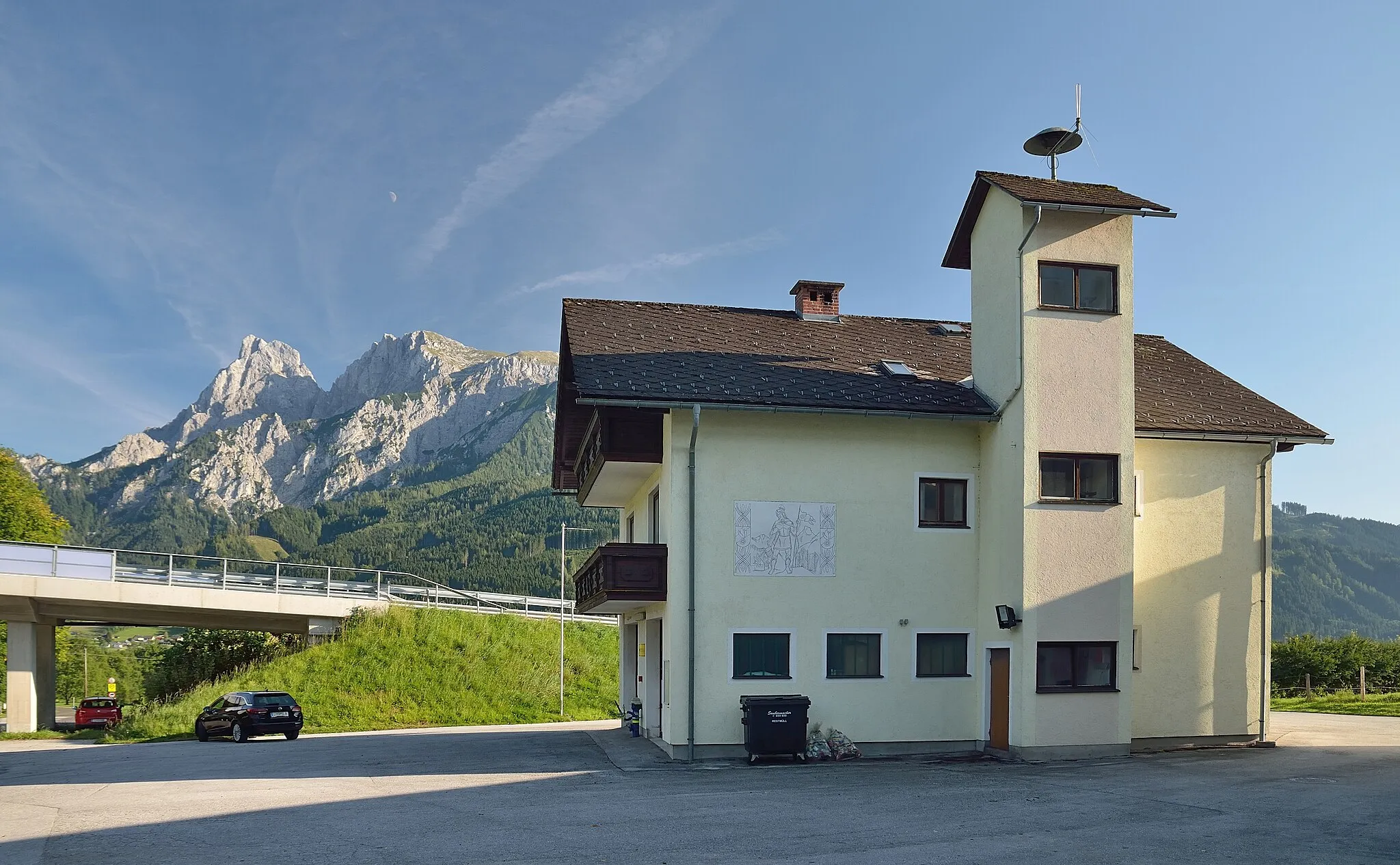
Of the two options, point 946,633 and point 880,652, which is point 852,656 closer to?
point 880,652

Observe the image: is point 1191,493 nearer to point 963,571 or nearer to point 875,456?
point 963,571

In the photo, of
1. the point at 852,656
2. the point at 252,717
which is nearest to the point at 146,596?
the point at 252,717

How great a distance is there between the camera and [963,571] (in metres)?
21.3

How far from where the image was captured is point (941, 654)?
21.0 m

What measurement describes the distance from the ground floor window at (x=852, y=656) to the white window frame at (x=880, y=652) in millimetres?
29

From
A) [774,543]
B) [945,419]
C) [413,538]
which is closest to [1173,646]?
[945,419]

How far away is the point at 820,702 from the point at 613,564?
4.57m

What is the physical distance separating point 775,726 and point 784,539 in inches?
135

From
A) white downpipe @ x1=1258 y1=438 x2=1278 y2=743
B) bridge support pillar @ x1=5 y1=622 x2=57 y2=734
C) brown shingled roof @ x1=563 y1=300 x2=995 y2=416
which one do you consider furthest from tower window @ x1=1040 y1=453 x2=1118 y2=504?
bridge support pillar @ x1=5 y1=622 x2=57 y2=734

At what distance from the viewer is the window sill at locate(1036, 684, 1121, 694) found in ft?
63.0

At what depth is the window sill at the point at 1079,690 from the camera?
19203mm

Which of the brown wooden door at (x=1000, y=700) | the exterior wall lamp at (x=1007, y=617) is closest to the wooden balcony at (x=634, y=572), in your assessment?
the exterior wall lamp at (x=1007, y=617)

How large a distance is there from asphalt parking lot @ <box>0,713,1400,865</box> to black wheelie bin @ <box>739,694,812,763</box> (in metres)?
0.43

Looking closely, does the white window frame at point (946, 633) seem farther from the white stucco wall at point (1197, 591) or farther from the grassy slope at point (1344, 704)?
the grassy slope at point (1344, 704)
